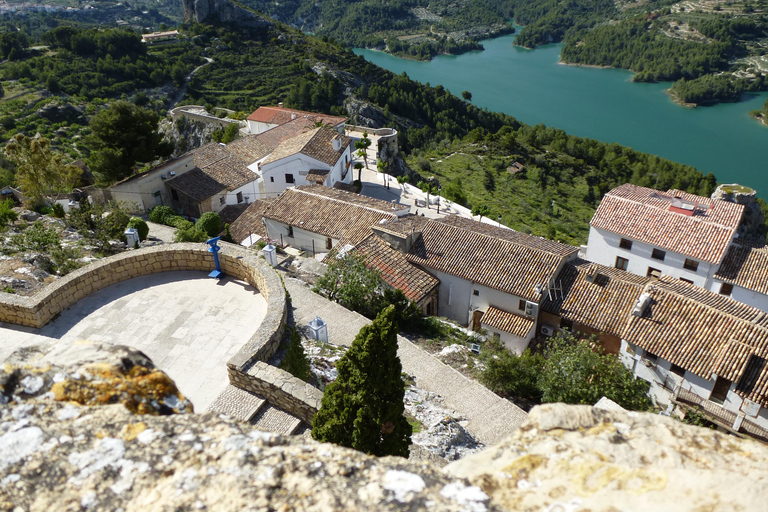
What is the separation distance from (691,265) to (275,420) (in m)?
26.2

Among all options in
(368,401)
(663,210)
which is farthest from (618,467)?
(663,210)

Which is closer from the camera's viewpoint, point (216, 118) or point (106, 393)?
point (106, 393)

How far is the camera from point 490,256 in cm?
2400

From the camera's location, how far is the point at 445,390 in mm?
15781

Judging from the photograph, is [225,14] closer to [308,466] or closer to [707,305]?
[707,305]

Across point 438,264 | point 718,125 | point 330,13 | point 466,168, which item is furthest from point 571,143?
point 330,13

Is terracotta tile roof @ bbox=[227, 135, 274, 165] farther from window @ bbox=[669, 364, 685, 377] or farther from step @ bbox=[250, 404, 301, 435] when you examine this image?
step @ bbox=[250, 404, 301, 435]

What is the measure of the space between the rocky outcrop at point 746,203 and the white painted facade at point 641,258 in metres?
8.17

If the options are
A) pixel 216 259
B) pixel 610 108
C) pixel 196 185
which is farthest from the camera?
pixel 610 108

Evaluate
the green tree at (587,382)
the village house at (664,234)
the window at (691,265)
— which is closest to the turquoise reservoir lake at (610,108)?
the village house at (664,234)

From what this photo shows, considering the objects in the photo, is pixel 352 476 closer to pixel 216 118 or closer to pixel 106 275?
pixel 106 275

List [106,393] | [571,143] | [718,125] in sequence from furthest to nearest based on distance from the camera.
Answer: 1. [718,125]
2. [571,143]
3. [106,393]

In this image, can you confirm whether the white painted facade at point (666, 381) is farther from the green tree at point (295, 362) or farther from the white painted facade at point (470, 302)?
the green tree at point (295, 362)

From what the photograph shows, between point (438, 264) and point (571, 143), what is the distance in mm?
64838
